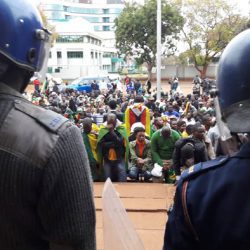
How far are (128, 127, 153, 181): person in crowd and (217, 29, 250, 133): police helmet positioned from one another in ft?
14.8

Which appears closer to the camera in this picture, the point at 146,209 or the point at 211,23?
the point at 146,209

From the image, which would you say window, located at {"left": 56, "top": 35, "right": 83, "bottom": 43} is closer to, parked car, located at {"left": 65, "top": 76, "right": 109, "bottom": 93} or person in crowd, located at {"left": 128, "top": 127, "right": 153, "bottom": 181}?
parked car, located at {"left": 65, "top": 76, "right": 109, "bottom": 93}

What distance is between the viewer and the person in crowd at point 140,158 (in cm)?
578

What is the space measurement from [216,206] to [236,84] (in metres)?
0.37

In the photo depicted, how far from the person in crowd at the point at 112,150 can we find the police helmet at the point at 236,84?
13.8ft

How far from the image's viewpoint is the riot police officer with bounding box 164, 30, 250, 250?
112cm

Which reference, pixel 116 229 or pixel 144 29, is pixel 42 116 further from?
pixel 144 29

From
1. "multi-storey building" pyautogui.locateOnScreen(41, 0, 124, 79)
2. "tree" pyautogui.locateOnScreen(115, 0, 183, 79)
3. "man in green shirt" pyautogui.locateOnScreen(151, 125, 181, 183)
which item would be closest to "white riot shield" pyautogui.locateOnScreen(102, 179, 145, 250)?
"man in green shirt" pyautogui.locateOnScreen(151, 125, 181, 183)

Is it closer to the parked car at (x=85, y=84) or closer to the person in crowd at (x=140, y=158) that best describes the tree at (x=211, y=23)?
the parked car at (x=85, y=84)

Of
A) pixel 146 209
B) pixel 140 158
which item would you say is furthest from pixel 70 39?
pixel 146 209

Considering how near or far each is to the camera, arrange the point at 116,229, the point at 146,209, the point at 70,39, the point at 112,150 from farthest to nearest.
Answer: the point at 70,39
the point at 112,150
the point at 146,209
the point at 116,229

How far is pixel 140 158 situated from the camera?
5.88 metres

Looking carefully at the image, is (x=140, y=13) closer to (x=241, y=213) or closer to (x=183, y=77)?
(x=183, y=77)

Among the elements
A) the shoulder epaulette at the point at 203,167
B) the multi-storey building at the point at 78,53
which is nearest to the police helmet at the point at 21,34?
the shoulder epaulette at the point at 203,167
